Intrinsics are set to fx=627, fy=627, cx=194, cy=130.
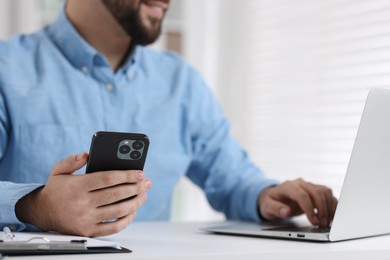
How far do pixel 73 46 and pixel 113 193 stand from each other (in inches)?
26.9

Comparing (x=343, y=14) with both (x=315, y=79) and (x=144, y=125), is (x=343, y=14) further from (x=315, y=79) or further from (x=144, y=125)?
(x=144, y=125)

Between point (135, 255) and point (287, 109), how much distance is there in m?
1.49

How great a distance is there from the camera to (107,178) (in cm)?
83

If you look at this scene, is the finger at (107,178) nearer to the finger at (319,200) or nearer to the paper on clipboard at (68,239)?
the paper on clipboard at (68,239)

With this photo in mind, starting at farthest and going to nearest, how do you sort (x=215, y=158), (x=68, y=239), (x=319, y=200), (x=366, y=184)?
(x=215, y=158)
(x=319, y=200)
(x=366, y=184)
(x=68, y=239)

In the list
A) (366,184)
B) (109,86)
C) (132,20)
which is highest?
(132,20)

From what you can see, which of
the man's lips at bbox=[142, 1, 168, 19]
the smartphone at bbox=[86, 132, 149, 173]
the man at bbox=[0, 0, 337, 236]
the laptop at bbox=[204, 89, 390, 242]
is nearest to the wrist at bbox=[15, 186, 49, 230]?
the smartphone at bbox=[86, 132, 149, 173]

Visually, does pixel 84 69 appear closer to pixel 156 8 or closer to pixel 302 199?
pixel 156 8

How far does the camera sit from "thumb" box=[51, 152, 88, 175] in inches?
33.0

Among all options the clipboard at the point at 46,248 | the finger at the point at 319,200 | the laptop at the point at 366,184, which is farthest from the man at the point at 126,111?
the clipboard at the point at 46,248

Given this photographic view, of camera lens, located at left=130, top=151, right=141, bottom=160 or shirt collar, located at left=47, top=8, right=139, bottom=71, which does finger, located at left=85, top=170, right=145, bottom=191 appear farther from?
shirt collar, located at left=47, top=8, right=139, bottom=71

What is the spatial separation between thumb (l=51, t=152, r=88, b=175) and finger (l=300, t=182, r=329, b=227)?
51cm

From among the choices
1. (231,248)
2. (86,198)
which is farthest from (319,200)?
(86,198)

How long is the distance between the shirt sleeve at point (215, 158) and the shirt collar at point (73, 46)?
0.80ft
